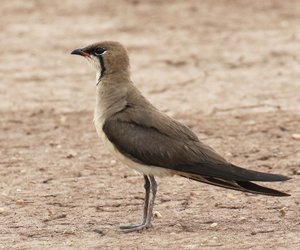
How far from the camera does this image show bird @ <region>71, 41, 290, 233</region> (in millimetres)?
4660

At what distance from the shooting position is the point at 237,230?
473 cm

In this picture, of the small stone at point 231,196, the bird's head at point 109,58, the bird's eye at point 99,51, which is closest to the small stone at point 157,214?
the small stone at point 231,196

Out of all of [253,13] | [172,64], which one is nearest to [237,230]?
[172,64]

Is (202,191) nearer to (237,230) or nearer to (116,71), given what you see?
(237,230)

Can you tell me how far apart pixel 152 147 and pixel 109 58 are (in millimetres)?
974

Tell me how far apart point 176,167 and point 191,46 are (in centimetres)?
594

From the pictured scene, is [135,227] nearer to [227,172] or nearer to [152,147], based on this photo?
[152,147]

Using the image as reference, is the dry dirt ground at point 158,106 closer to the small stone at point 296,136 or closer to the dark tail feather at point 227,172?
the small stone at point 296,136

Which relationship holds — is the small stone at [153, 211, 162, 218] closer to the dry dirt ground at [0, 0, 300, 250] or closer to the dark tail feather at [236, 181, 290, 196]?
the dry dirt ground at [0, 0, 300, 250]

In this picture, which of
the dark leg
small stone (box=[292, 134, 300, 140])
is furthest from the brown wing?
small stone (box=[292, 134, 300, 140])

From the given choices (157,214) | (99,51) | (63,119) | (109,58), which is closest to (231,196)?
(157,214)

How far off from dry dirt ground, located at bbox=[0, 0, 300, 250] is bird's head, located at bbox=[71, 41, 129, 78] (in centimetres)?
121

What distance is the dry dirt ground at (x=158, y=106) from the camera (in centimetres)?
488

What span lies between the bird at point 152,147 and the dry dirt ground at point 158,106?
1.27ft
